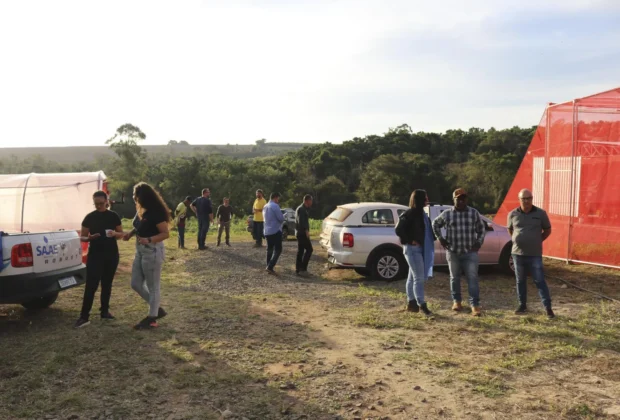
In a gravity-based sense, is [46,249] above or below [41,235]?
below

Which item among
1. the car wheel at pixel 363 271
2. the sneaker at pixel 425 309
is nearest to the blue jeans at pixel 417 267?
the sneaker at pixel 425 309

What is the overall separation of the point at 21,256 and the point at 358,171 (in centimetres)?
4941

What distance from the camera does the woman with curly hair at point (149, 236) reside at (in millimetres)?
6113

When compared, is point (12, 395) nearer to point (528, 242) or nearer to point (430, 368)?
point (430, 368)

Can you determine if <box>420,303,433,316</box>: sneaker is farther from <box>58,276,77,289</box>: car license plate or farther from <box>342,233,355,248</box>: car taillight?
<box>58,276,77,289</box>: car license plate

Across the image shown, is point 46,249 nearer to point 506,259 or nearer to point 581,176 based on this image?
point 506,259

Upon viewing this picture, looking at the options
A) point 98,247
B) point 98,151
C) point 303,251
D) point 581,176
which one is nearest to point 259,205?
point 303,251

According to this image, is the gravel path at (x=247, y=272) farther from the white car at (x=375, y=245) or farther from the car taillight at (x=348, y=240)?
the car taillight at (x=348, y=240)

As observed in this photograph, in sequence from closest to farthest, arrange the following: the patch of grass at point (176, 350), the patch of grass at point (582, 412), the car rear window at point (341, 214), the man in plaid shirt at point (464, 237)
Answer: the patch of grass at point (582, 412), the patch of grass at point (176, 350), the man in plaid shirt at point (464, 237), the car rear window at point (341, 214)

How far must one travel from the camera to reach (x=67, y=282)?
6789 millimetres

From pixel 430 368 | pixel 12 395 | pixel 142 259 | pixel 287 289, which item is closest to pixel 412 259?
pixel 430 368

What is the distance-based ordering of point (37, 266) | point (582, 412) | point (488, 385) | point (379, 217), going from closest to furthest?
point (582, 412)
point (488, 385)
point (37, 266)
point (379, 217)

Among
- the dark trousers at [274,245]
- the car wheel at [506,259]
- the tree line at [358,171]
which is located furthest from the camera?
the tree line at [358,171]

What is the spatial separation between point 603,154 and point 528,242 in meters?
5.49
